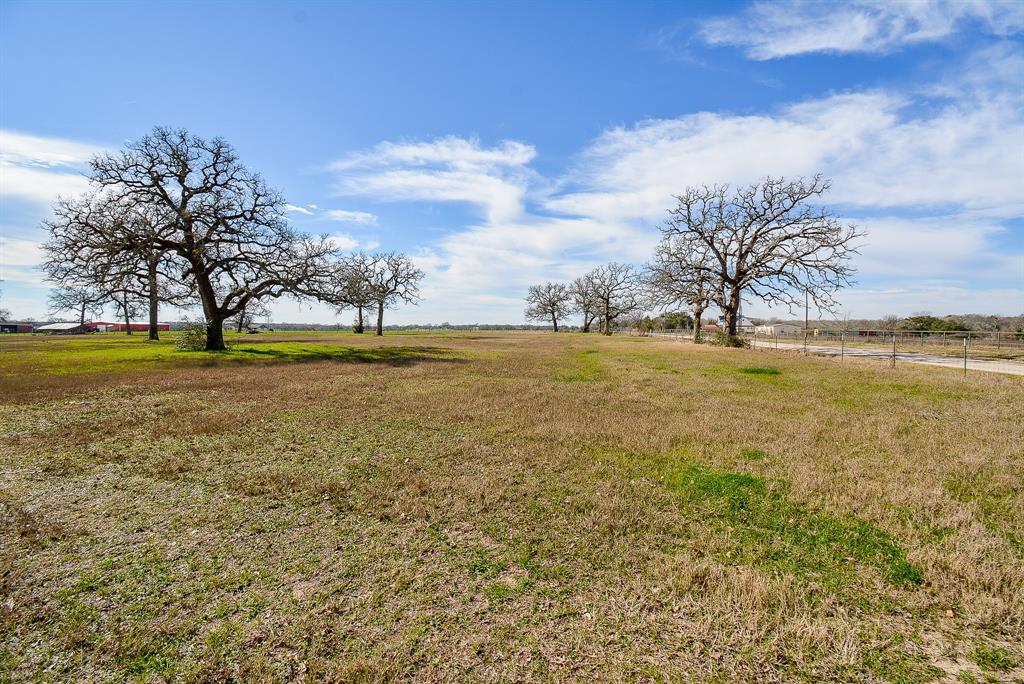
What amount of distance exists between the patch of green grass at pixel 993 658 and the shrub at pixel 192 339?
116 feet

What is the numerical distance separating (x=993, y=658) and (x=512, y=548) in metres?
3.76

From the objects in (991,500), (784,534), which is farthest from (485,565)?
(991,500)

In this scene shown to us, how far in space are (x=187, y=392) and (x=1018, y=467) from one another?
1988 cm

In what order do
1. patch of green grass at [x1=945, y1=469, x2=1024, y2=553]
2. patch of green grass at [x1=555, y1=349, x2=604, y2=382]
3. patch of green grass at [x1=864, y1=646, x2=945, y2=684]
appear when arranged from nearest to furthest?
patch of green grass at [x1=864, y1=646, x2=945, y2=684] < patch of green grass at [x1=945, y1=469, x2=1024, y2=553] < patch of green grass at [x1=555, y1=349, x2=604, y2=382]

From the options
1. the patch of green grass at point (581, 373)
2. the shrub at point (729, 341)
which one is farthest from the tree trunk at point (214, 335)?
the shrub at point (729, 341)

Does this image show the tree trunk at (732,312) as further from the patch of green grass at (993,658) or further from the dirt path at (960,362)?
the patch of green grass at (993,658)

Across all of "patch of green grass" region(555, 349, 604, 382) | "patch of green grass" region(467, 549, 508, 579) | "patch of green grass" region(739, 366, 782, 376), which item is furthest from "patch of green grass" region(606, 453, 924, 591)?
"patch of green grass" region(739, 366, 782, 376)

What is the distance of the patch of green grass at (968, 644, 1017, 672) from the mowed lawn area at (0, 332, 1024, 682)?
2 centimetres

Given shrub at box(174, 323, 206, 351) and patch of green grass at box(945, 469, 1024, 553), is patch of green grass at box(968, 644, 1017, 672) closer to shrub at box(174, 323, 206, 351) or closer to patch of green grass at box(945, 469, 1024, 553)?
patch of green grass at box(945, 469, 1024, 553)

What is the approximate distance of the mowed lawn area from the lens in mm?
3061

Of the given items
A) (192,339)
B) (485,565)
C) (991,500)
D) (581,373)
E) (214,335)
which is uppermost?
(214,335)

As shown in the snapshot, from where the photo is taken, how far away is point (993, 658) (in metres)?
3.04

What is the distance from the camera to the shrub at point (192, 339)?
94.0ft

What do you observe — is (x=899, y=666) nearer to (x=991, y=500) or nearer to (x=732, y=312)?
(x=991, y=500)
